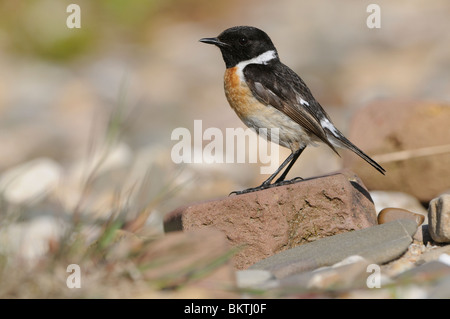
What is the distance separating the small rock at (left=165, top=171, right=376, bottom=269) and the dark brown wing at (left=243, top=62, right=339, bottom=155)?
3.43 feet

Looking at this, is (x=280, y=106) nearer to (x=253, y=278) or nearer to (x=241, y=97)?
(x=241, y=97)

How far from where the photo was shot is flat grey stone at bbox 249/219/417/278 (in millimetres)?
4996

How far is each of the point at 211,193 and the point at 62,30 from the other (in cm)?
710

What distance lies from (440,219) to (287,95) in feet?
6.54

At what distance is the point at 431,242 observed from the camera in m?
5.68

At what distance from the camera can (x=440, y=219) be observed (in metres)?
5.46

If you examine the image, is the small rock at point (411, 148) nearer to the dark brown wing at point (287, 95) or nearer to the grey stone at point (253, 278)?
the dark brown wing at point (287, 95)

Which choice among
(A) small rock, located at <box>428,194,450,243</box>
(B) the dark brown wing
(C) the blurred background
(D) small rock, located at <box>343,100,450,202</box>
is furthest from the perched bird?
(C) the blurred background

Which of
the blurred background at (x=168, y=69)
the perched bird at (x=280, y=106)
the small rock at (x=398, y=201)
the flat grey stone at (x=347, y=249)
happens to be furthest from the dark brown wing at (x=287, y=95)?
the blurred background at (x=168, y=69)

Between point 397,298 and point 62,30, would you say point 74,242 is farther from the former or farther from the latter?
point 62,30

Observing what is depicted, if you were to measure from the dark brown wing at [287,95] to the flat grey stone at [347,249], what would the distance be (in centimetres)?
156

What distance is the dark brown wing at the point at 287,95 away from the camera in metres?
6.91

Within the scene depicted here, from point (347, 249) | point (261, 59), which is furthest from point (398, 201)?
point (347, 249)

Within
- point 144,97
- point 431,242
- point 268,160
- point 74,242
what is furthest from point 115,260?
point 144,97
